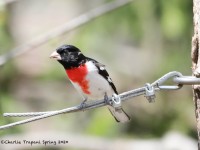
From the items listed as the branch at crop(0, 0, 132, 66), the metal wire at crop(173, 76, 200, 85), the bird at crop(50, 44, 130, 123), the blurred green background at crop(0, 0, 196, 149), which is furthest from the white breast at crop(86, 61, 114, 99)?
the blurred green background at crop(0, 0, 196, 149)

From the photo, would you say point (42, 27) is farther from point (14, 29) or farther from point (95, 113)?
point (95, 113)

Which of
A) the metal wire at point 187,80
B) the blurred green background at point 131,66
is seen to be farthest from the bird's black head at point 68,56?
the blurred green background at point 131,66

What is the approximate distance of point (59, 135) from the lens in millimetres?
5957

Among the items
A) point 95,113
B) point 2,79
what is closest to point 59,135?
point 95,113

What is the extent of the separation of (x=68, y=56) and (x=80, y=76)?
0.41 ft

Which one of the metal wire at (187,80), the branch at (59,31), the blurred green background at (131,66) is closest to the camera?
the metal wire at (187,80)

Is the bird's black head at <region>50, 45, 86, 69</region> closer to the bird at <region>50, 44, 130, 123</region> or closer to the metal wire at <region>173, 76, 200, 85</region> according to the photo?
the bird at <region>50, 44, 130, 123</region>

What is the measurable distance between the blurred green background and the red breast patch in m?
1.77

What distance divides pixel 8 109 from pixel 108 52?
130 cm

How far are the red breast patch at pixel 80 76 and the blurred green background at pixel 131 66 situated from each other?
1.77 metres

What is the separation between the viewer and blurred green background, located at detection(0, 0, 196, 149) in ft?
19.1

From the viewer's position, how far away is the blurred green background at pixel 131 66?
5.81m

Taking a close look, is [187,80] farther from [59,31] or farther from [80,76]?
[59,31]

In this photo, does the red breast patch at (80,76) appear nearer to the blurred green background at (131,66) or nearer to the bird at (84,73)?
the bird at (84,73)
